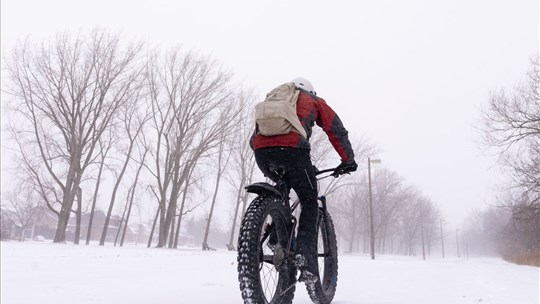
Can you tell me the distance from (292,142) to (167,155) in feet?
76.9

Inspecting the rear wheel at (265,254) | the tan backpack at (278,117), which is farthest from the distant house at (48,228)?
the tan backpack at (278,117)

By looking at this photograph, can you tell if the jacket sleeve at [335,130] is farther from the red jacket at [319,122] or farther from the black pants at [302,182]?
the black pants at [302,182]

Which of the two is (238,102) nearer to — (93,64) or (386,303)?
(93,64)

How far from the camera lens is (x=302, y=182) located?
8.73 feet

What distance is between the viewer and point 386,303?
9.89ft

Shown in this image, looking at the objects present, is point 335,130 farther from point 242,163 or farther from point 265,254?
point 242,163

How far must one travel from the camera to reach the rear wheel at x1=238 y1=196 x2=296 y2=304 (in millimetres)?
2129

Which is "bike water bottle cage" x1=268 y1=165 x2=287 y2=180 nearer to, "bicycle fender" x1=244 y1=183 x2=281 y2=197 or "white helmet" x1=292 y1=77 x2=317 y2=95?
"bicycle fender" x1=244 y1=183 x2=281 y2=197

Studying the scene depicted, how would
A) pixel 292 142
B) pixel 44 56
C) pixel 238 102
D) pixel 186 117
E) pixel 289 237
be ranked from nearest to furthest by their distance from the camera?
pixel 292 142, pixel 289 237, pixel 44 56, pixel 186 117, pixel 238 102

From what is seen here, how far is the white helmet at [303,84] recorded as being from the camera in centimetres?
288

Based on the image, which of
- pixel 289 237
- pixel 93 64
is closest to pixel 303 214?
pixel 289 237

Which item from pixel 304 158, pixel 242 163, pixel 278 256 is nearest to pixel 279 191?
pixel 304 158

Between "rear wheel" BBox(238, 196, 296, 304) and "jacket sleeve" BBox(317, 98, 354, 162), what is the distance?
0.63m

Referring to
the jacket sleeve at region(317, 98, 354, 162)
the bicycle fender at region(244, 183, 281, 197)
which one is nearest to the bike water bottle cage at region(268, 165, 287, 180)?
the bicycle fender at region(244, 183, 281, 197)
